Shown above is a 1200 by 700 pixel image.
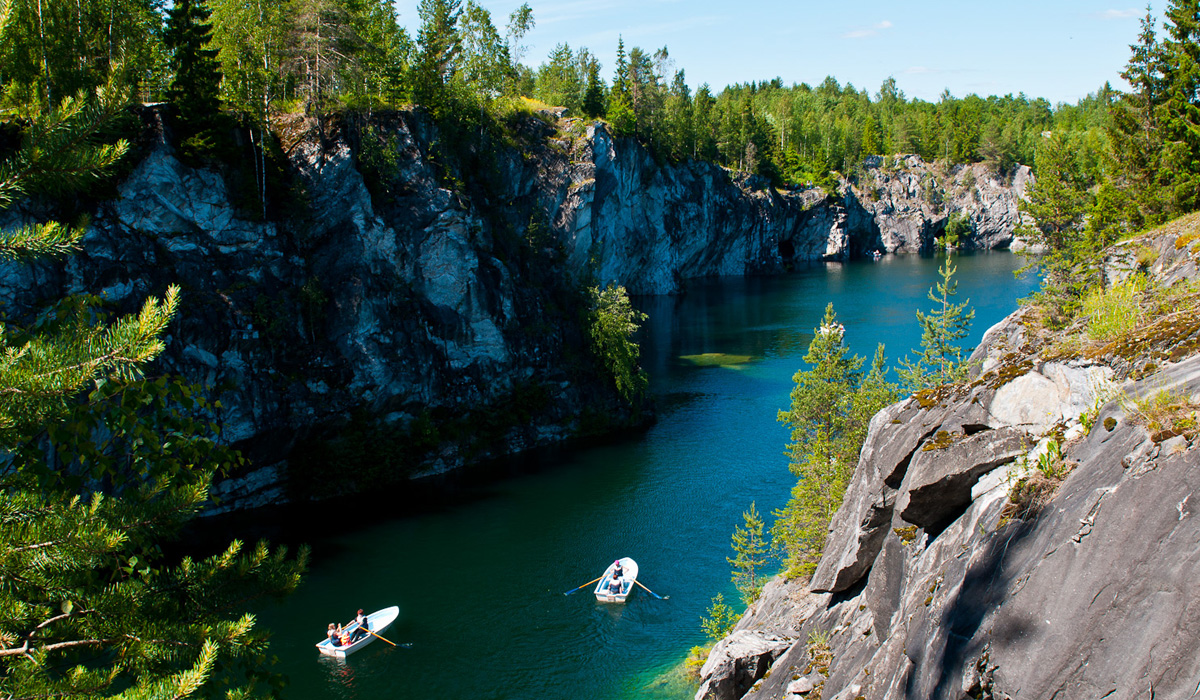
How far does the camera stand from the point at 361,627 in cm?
2494

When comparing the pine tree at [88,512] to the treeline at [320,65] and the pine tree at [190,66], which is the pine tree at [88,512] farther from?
the pine tree at [190,66]

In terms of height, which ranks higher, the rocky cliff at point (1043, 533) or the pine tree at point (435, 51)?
the pine tree at point (435, 51)

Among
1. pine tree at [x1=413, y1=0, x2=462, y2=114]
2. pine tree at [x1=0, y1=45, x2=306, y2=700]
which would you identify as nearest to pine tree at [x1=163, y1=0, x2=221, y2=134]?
pine tree at [x1=413, y1=0, x2=462, y2=114]

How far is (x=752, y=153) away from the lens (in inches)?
4648

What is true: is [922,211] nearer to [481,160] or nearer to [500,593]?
[481,160]

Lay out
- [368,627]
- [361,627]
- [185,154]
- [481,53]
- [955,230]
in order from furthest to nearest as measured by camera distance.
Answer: [955,230] < [481,53] < [185,154] < [368,627] < [361,627]

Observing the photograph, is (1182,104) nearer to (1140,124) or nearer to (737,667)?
(1140,124)

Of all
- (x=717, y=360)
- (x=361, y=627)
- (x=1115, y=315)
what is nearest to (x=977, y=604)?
(x=1115, y=315)

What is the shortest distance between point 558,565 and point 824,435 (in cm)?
1175

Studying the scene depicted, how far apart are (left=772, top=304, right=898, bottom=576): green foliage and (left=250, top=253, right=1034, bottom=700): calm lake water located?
4.95 m

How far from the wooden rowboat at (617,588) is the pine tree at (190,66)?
2769cm

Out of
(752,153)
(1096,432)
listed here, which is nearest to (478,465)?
(1096,432)

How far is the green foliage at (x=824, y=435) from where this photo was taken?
77.1 ft

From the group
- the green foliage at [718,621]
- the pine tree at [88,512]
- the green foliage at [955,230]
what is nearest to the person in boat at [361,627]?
the green foliage at [718,621]
